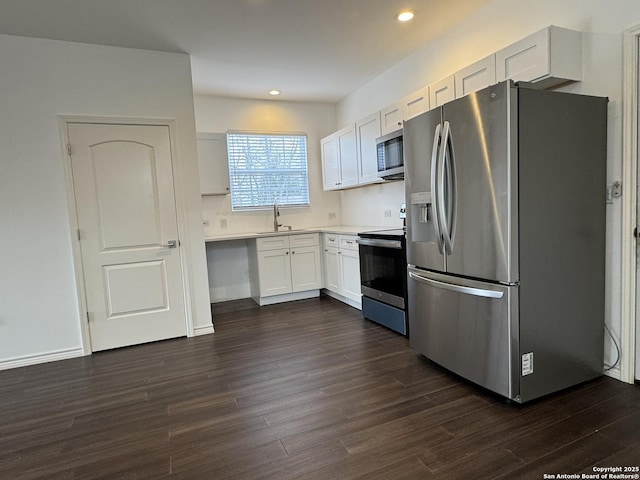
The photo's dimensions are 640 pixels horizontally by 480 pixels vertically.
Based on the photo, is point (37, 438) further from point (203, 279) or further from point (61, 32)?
point (61, 32)

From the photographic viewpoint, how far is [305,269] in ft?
15.8

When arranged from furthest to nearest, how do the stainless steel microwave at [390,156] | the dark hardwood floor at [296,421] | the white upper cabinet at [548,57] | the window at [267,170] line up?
the window at [267,170] → the stainless steel microwave at [390,156] → the white upper cabinet at [548,57] → the dark hardwood floor at [296,421]

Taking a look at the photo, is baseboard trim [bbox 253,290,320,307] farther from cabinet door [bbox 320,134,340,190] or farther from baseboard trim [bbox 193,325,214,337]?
cabinet door [bbox 320,134,340,190]

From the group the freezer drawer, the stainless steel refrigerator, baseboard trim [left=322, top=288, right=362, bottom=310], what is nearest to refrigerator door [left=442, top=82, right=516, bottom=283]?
the stainless steel refrigerator

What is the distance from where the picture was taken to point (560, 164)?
6.93 feet

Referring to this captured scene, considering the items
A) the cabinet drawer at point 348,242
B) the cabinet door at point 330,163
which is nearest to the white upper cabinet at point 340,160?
the cabinet door at point 330,163

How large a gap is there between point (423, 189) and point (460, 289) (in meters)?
0.73

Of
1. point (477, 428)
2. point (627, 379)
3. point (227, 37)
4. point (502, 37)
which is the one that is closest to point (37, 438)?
point (477, 428)

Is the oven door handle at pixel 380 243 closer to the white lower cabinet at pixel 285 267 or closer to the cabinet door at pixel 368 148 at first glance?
the cabinet door at pixel 368 148

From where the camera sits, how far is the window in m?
5.07

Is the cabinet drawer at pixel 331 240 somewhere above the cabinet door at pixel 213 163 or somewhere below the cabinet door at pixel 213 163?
below

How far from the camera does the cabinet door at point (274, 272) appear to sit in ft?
15.1

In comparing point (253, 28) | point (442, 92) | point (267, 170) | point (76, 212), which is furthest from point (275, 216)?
point (442, 92)

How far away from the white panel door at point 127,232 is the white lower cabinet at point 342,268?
71.3 inches
